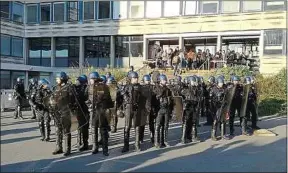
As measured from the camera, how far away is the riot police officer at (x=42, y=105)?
10.0 m

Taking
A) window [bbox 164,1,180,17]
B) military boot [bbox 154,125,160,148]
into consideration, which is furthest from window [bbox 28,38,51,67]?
military boot [bbox 154,125,160,148]

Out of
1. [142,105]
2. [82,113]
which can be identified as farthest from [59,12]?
[142,105]

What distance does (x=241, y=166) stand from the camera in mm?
7695

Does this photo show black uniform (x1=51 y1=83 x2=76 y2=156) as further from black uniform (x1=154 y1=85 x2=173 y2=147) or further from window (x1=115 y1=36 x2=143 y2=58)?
window (x1=115 y1=36 x2=143 y2=58)

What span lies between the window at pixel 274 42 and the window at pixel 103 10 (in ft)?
48.5

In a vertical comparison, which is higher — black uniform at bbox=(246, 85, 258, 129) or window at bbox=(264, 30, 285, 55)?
window at bbox=(264, 30, 285, 55)

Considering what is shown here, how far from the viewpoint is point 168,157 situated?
27.8ft

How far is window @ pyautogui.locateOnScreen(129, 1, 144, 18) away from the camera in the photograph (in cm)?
3584

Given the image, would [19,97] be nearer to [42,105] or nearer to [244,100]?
[42,105]

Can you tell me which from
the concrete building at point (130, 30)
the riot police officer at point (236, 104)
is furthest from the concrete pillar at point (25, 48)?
the riot police officer at point (236, 104)

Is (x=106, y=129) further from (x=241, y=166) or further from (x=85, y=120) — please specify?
(x=241, y=166)

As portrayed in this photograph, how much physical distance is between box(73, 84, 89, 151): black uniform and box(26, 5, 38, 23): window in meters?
33.5

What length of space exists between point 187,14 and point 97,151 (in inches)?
1043

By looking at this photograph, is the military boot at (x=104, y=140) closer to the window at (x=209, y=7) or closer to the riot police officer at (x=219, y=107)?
the riot police officer at (x=219, y=107)
